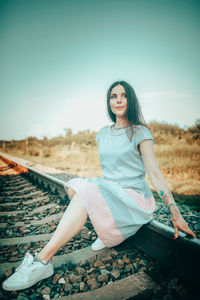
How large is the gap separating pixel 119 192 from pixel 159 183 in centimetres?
37

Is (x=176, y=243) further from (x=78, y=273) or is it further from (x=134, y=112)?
(x=134, y=112)

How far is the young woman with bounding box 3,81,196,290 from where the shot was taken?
61.4 inches

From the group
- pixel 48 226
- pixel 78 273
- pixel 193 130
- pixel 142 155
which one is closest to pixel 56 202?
pixel 48 226

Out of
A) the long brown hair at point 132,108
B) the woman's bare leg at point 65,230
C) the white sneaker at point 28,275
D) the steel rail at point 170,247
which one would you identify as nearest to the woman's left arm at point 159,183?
the steel rail at point 170,247

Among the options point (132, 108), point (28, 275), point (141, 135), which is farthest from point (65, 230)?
point (132, 108)

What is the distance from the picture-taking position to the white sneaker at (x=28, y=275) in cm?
144

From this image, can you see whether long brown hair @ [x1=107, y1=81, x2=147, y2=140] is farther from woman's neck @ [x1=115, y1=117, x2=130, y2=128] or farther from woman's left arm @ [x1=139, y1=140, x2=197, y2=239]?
woman's left arm @ [x1=139, y1=140, x2=197, y2=239]

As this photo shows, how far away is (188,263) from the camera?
1511 mm

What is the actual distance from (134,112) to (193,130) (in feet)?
49.7

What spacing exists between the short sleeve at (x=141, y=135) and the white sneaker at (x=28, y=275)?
1378mm

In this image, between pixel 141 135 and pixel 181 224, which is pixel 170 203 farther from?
pixel 141 135

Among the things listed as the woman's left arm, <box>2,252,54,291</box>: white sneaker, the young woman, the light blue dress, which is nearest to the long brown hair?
the young woman

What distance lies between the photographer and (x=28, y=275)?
1.50m

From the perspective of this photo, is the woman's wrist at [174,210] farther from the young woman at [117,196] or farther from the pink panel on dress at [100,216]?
the pink panel on dress at [100,216]
